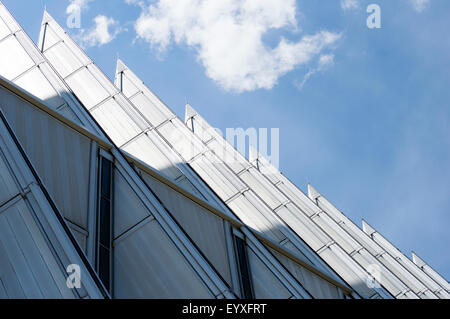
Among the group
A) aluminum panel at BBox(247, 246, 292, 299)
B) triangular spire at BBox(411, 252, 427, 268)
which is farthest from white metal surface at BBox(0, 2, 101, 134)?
triangular spire at BBox(411, 252, 427, 268)

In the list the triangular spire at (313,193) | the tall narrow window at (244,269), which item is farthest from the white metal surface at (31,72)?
the triangular spire at (313,193)

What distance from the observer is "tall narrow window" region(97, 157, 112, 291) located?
10.7 m

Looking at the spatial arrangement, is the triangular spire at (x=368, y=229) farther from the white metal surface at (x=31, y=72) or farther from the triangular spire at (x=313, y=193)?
the white metal surface at (x=31, y=72)

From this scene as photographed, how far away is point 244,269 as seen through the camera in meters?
14.8

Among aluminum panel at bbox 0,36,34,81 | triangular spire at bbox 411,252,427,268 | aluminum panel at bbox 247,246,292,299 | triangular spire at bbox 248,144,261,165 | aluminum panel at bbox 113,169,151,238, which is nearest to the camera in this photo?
aluminum panel at bbox 113,169,151,238

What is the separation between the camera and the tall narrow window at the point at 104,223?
10680 millimetres

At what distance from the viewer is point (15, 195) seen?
9.50 m

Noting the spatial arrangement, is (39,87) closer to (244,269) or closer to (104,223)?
(104,223)

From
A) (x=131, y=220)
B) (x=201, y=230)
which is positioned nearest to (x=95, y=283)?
(x=131, y=220)

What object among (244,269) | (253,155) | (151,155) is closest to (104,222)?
(244,269)

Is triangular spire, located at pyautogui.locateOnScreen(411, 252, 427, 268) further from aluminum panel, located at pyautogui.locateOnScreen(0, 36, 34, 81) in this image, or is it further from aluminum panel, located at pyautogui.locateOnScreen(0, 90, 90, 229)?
aluminum panel, located at pyautogui.locateOnScreen(0, 90, 90, 229)

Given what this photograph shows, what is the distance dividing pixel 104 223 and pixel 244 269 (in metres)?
4.75

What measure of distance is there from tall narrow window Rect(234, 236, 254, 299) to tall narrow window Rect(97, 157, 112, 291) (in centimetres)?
405
